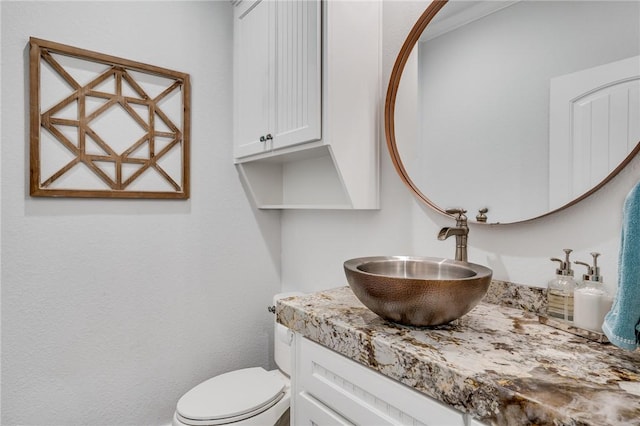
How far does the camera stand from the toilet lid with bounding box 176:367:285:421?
4.54 feet

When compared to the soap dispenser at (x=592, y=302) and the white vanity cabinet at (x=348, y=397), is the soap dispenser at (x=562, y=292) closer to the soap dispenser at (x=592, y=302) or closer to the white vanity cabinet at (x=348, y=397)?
the soap dispenser at (x=592, y=302)

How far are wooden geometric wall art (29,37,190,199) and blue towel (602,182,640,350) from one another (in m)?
1.70

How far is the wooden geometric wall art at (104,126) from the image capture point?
147cm

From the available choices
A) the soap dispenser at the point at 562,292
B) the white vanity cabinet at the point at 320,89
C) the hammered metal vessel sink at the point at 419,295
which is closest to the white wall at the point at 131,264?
the white vanity cabinet at the point at 320,89

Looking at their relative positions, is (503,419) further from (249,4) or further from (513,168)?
(249,4)

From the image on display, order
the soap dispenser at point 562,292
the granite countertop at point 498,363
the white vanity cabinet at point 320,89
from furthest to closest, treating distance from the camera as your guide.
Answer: the white vanity cabinet at point 320,89 → the soap dispenser at point 562,292 → the granite countertop at point 498,363

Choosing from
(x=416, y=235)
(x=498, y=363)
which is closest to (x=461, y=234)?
(x=416, y=235)

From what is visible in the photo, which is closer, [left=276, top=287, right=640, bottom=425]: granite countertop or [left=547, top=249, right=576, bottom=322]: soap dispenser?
[left=276, top=287, right=640, bottom=425]: granite countertop

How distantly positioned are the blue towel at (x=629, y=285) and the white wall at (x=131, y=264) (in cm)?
168

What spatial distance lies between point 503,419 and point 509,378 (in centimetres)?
7

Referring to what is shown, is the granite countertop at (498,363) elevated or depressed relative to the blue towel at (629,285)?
depressed

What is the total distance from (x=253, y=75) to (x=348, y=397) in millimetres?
1459

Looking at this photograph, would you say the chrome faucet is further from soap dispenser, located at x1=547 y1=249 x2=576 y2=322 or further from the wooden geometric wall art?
the wooden geometric wall art

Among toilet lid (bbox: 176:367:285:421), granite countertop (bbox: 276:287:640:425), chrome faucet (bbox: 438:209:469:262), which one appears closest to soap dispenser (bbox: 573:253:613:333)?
granite countertop (bbox: 276:287:640:425)
